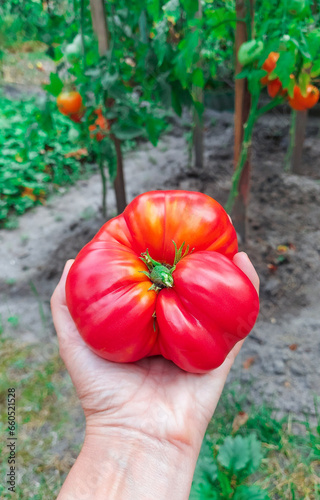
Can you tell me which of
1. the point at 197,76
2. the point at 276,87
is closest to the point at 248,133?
the point at 276,87

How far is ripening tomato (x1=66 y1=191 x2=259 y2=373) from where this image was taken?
94cm

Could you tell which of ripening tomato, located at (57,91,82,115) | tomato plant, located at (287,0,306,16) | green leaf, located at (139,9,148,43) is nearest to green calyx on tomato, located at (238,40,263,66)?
tomato plant, located at (287,0,306,16)

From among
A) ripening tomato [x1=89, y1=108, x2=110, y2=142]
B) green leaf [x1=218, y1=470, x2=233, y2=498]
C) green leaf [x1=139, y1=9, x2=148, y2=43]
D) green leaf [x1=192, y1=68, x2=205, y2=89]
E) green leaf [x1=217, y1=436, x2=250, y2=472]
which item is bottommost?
green leaf [x1=218, y1=470, x2=233, y2=498]

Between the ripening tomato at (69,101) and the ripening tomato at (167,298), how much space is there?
4.18ft

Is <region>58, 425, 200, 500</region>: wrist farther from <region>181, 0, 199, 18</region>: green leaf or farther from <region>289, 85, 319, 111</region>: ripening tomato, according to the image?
<region>289, 85, 319, 111</region>: ripening tomato

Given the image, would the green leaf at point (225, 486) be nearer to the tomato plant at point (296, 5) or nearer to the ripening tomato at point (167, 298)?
the ripening tomato at point (167, 298)

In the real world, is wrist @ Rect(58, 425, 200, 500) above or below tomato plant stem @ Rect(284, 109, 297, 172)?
below

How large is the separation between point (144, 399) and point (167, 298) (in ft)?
1.00

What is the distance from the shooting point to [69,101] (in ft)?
6.81

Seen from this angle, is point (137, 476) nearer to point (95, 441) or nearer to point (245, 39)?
point (95, 441)

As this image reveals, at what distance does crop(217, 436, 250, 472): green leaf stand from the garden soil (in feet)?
1.12

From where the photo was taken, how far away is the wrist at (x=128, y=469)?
96 cm

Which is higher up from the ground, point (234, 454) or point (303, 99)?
point (303, 99)

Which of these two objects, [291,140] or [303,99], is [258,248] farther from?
[291,140]
